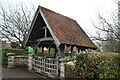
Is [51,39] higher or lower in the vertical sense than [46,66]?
higher

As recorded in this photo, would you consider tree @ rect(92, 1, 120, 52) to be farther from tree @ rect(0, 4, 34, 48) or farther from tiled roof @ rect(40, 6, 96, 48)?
tree @ rect(0, 4, 34, 48)

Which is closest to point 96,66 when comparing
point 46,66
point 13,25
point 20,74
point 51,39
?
point 51,39

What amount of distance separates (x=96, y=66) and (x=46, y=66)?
470 cm

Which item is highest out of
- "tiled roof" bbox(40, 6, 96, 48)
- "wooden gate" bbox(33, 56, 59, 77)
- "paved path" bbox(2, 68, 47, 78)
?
"tiled roof" bbox(40, 6, 96, 48)

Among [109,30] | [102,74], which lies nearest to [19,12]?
[109,30]

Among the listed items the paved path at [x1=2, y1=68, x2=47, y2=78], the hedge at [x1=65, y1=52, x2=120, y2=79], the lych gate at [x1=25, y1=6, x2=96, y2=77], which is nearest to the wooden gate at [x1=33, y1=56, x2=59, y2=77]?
the lych gate at [x1=25, y1=6, x2=96, y2=77]

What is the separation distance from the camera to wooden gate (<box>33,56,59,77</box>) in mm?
8125

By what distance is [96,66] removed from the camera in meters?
5.50

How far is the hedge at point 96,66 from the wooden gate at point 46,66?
6.04ft

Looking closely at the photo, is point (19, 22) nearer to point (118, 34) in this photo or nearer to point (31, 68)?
point (31, 68)

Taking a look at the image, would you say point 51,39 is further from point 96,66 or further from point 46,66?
point 96,66

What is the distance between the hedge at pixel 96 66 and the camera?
5176 millimetres

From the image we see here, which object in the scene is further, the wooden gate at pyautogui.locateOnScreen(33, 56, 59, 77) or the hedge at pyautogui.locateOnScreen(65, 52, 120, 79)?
the wooden gate at pyautogui.locateOnScreen(33, 56, 59, 77)

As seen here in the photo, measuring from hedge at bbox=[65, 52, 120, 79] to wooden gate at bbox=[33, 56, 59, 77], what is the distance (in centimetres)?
184
